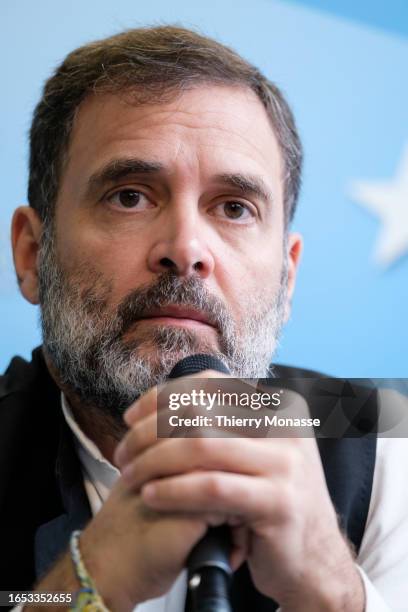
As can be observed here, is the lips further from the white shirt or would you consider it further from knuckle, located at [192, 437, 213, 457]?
knuckle, located at [192, 437, 213, 457]

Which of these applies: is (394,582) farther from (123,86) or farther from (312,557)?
(123,86)

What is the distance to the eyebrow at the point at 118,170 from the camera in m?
1.09

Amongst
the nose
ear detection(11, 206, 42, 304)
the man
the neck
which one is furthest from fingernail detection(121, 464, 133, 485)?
ear detection(11, 206, 42, 304)

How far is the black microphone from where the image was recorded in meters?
0.49

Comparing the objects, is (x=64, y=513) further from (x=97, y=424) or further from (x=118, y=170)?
(x=118, y=170)

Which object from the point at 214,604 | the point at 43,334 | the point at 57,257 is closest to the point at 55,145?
the point at 57,257

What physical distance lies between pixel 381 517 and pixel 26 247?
77cm

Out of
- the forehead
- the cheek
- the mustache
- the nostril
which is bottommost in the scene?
the mustache

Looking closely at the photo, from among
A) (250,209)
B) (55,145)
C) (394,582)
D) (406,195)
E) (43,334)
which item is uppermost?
(406,195)

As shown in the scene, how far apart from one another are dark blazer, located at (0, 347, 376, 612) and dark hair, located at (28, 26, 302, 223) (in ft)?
1.14

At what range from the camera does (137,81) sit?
120cm

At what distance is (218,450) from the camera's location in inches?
22.4

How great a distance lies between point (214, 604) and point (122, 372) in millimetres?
550

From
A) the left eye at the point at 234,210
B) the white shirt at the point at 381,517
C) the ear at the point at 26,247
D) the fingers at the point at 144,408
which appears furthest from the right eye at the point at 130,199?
the fingers at the point at 144,408
